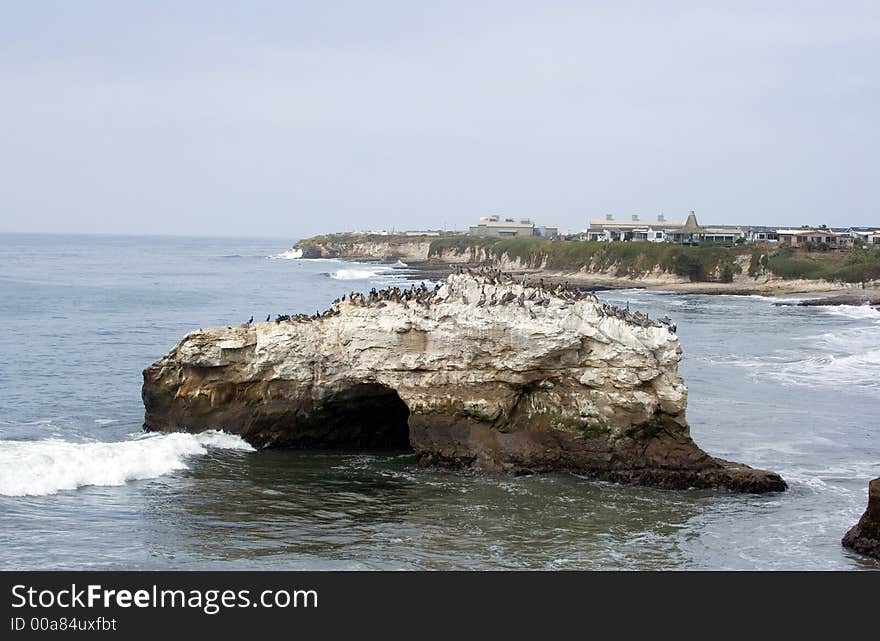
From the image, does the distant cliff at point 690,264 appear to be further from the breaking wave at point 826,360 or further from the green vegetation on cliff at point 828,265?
the breaking wave at point 826,360

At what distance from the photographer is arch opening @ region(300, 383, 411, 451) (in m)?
23.8

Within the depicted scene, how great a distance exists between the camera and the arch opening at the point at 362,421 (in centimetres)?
2377

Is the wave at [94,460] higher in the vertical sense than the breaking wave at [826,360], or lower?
lower

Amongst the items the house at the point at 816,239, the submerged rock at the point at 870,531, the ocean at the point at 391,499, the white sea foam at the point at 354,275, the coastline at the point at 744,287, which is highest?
the house at the point at 816,239

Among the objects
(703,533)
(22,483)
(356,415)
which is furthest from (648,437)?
→ (22,483)

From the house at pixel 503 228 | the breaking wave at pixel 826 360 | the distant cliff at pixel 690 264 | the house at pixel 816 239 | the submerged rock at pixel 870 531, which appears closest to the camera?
the submerged rock at pixel 870 531

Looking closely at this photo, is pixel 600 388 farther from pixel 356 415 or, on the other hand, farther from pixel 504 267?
pixel 504 267

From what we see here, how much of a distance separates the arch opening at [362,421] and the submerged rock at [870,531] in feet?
33.4

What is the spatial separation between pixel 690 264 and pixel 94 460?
7326 centimetres

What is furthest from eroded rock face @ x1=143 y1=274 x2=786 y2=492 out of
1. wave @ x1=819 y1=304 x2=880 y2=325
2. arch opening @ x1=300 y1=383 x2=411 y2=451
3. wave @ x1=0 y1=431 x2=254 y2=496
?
wave @ x1=819 y1=304 x2=880 y2=325

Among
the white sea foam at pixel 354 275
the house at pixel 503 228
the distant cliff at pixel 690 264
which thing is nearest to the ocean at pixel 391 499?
the distant cliff at pixel 690 264

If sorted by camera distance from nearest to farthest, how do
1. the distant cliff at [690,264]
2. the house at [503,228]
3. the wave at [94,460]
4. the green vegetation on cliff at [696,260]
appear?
the wave at [94,460]
the distant cliff at [690,264]
the green vegetation on cliff at [696,260]
the house at [503,228]

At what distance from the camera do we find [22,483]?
Result: 20.1 metres

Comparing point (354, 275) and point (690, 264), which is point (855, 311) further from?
point (354, 275)
